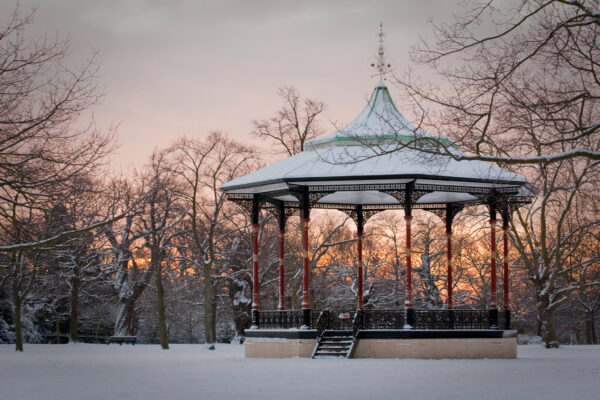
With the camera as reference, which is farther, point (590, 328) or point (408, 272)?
point (590, 328)

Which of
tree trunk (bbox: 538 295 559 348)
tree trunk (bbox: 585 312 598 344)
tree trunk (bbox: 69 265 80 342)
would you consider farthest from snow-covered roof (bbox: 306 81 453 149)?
tree trunk (bbox: 585 312 598 344)

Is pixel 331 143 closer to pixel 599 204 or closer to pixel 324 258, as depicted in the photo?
pixel 599 204

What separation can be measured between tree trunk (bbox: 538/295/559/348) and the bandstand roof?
833cm

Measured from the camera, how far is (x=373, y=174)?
2150cm

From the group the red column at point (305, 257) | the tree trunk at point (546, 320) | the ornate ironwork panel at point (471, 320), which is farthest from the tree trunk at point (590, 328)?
the red column at point (305, 257)

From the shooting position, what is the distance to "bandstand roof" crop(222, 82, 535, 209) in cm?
2161

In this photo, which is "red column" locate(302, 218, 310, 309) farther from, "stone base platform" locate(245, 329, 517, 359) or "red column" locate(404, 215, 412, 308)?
"red column" locate(404, 215, 412, 308)

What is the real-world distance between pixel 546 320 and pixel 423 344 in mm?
12738

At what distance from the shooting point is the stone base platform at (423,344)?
21.2 metres

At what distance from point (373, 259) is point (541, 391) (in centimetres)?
Result: 3837

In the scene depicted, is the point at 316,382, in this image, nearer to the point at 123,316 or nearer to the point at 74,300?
the point at 74,300

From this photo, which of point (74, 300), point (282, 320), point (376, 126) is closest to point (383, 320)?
point (282, 320)

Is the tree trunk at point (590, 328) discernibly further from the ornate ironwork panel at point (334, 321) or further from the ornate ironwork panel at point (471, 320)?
the ornate ironwork panel at point (334, 321)

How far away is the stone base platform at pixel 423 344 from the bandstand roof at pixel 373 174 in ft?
13.2
